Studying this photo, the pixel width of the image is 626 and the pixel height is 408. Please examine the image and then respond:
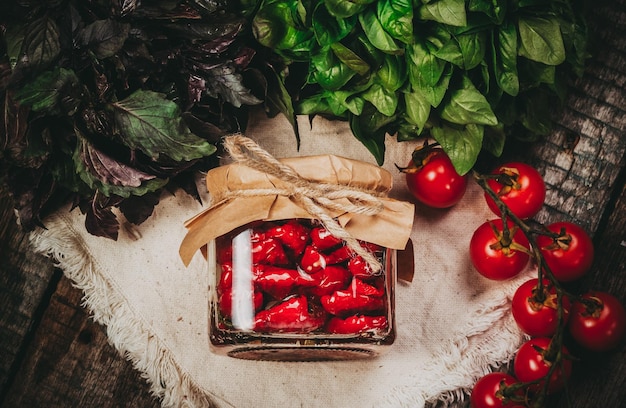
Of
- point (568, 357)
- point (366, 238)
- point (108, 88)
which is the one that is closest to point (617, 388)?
point (568, 357)

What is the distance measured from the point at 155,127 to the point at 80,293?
40 cm

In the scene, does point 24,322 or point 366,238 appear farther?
point 24,322

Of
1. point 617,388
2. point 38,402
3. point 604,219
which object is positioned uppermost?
point 604,219

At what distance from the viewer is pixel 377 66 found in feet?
3.12

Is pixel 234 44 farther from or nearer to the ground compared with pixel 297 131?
farther from the ground

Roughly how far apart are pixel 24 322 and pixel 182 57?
0.54 m

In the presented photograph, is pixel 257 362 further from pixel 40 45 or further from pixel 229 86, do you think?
pixel 40 45

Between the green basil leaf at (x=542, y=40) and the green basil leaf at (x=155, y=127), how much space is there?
0.45 m

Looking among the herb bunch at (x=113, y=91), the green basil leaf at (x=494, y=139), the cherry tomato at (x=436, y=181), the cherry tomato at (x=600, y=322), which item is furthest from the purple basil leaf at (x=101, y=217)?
the cherry tomato at (x=600, y=322)

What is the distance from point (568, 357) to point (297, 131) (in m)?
0.53

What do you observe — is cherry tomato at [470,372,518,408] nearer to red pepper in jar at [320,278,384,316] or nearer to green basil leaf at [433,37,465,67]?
red pepper in jar at [320,278,384,316]

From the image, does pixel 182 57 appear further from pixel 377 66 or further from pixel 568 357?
pixel 568 357

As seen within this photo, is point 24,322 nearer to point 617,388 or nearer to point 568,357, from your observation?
point 568,357

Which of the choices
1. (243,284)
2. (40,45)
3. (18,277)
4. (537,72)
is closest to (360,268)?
(243,284)
